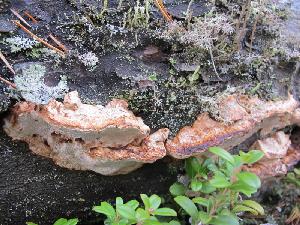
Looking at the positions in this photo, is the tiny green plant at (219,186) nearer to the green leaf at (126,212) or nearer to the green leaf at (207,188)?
the green leaf at (207,188)

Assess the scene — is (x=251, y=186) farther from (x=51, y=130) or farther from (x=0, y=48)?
(x=0, y=48)

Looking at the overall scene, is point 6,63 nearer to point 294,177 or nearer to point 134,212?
point 134,212

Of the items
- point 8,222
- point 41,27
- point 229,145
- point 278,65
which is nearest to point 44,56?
point 41,27

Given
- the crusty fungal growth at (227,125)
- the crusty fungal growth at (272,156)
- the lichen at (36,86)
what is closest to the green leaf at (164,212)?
the crusty fungal growth at (227,125)

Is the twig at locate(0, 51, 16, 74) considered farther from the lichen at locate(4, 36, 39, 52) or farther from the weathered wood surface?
the weathered wood surface

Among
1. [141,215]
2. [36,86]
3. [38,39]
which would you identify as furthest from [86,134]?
[38,39]

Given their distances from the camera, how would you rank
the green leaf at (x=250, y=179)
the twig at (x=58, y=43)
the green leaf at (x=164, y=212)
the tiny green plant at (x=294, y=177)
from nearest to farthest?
the green leaf at (x=250, y=179)
the green leaf at (x=164, y=212)
the twig at (x=58, y=43)
the tiny green plant at (x=294, y=177)

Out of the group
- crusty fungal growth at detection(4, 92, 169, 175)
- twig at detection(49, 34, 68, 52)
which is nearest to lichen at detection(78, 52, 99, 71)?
twig at detection(49, 34, 68, 52)
